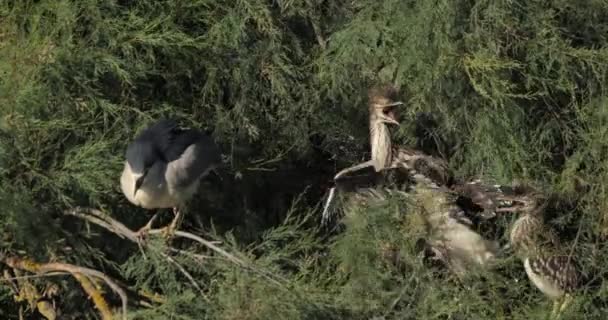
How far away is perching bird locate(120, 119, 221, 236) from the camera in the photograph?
5.27m

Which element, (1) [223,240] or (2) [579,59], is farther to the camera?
(2) [579,59]

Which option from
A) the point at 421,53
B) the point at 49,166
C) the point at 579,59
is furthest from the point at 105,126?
the point at 579,59

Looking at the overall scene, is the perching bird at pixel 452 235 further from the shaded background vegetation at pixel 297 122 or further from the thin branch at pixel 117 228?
the thin branch at pixel 117 228

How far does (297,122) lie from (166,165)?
0.87 metres

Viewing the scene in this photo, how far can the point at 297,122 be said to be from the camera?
6121 millimetres

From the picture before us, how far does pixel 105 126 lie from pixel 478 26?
1617mm

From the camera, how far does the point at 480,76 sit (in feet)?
18.8

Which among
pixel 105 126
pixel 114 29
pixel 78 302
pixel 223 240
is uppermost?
pixel 114 29

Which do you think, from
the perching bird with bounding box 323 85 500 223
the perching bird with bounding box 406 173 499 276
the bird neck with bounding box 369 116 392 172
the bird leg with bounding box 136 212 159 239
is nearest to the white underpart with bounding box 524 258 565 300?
the perching bird with bounding box 406 173 499 276

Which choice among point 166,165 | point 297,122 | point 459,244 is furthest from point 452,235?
point 166,165

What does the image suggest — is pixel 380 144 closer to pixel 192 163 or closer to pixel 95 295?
pixel 192 163

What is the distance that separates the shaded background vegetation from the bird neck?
139 millimetres

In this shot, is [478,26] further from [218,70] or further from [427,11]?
[218,70]

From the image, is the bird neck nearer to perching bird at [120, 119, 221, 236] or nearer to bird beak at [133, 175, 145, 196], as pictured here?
perching bird at [120, 119, 221, 236]
